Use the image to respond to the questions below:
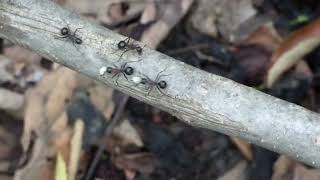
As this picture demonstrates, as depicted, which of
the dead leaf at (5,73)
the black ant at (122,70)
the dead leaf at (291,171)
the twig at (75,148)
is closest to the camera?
the black ant at (122,70)

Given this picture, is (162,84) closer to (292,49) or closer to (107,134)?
(107,134)

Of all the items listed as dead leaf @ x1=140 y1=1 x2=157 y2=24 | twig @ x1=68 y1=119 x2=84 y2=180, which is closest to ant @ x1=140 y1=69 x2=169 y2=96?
twig @ x1=68 y1=119 x2=84 y2=180

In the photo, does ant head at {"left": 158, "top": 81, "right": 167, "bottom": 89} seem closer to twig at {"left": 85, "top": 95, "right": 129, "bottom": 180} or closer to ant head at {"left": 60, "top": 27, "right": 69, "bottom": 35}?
ant head at {"left": 60, "top": 27, "right": 69, "bottom": 35}

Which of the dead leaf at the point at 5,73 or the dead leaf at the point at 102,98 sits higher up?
the dead leaf at the point at 102,98

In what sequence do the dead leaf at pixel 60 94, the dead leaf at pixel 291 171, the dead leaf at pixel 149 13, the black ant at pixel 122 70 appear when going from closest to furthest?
the black ant at pixel 122 70 < the dead leaf at pixel 291 171 < the dead leaf at pixel 60 94 < the dead leaf at pixel 149 13

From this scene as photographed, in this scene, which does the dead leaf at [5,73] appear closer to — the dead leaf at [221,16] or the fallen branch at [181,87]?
the fallen branch at [181,87]

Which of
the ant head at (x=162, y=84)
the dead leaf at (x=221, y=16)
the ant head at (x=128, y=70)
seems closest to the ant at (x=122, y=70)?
the ant head at (x=128, y=70)

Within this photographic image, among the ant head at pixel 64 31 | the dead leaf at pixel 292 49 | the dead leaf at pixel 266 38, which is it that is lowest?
the dead leaf at pixel 266 38

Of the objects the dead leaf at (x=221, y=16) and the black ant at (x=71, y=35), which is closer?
the black ant at (x=71, y=35)

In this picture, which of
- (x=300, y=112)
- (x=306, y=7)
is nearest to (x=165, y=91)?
(x=300, y=112)
